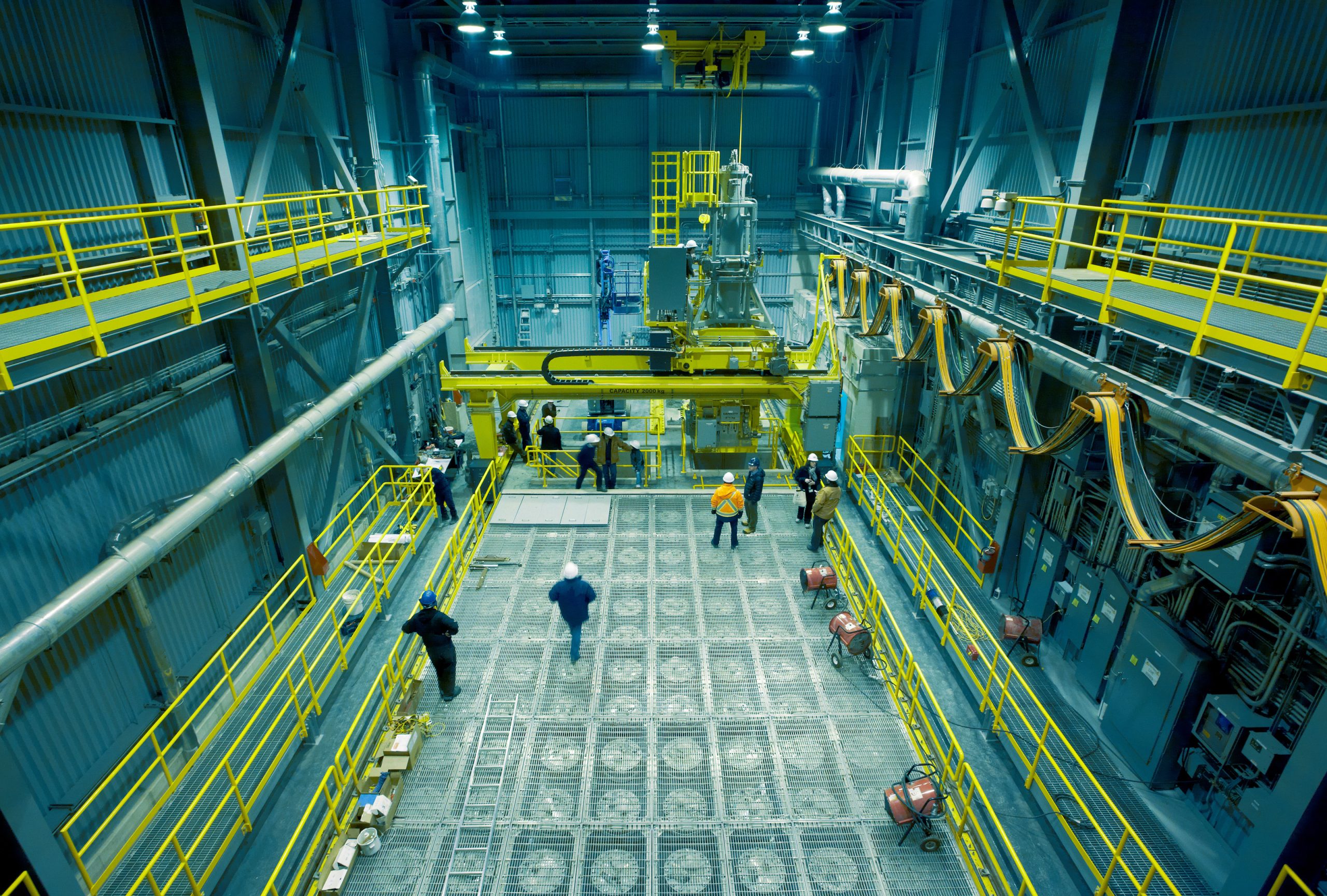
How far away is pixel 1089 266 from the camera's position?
30.5ft

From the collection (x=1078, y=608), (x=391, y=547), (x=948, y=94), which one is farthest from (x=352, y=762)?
(x=948, y=94)

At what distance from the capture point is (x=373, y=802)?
673 centimetres

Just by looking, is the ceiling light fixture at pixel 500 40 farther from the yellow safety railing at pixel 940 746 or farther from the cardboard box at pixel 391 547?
the yellow safety railing at pixel 940 746

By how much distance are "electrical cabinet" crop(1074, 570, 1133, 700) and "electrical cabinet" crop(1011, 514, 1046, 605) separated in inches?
63.5

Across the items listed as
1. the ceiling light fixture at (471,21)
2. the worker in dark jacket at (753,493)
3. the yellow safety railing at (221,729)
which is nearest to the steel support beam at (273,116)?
the ceiling light fixture at (471,21)

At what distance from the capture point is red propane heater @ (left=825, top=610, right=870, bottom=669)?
28.2 feet

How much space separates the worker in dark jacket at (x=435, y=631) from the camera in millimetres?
7840

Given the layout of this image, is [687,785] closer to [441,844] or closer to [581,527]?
[441,844]

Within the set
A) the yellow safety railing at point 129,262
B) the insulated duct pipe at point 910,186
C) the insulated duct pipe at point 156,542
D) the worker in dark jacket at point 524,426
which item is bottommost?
the worker in dark jacket at point 524,426

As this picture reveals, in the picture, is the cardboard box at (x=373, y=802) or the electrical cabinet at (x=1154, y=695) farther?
the electrical cabinet at (x=1154, y=695)

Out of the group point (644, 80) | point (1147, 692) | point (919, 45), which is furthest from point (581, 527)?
point (644, 80)

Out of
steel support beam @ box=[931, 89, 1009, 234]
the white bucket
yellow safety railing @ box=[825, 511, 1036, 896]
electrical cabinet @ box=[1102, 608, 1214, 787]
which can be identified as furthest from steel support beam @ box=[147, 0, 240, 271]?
steel support beam @ box=[931, 89, 1009, 234]

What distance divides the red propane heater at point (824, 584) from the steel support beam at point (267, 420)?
8573 mm

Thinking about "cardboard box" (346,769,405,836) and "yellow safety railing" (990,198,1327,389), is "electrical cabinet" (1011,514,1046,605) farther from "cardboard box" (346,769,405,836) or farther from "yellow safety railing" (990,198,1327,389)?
"cardboard box" (346,769,405,836)
